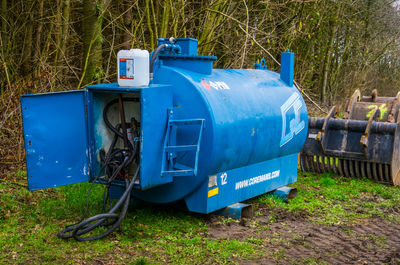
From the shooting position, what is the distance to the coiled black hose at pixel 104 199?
17.3 feet

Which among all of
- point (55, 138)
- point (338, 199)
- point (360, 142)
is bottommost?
point (338, 199)

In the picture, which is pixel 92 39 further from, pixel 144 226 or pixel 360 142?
pixel 360 142

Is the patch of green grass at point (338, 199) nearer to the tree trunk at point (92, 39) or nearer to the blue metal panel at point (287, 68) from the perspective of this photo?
the blue metal panel at point (287, 68)

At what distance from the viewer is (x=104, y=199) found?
18.9 feet

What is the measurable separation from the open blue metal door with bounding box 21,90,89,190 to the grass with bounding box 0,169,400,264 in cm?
59

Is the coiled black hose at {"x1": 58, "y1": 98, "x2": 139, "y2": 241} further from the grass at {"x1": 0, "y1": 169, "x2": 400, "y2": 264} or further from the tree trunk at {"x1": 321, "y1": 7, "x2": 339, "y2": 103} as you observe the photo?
the tree trunk at {"x1": 321, "y1": 7, "x2": 339, "y2": 103}

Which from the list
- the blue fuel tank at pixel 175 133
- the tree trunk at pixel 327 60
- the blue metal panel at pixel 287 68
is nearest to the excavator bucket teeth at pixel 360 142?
the blue metal panel at pixel 287 68

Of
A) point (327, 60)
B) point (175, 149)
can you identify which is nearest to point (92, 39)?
point (175, 149)

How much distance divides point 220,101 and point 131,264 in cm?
225

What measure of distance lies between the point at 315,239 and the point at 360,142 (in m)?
3.24

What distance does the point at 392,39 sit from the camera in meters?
19.2

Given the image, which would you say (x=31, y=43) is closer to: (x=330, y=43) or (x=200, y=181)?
(x=200, y=181)

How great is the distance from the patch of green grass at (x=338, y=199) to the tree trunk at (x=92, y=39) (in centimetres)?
388

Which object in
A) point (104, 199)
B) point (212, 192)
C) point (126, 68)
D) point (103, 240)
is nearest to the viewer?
point (103, 240)
